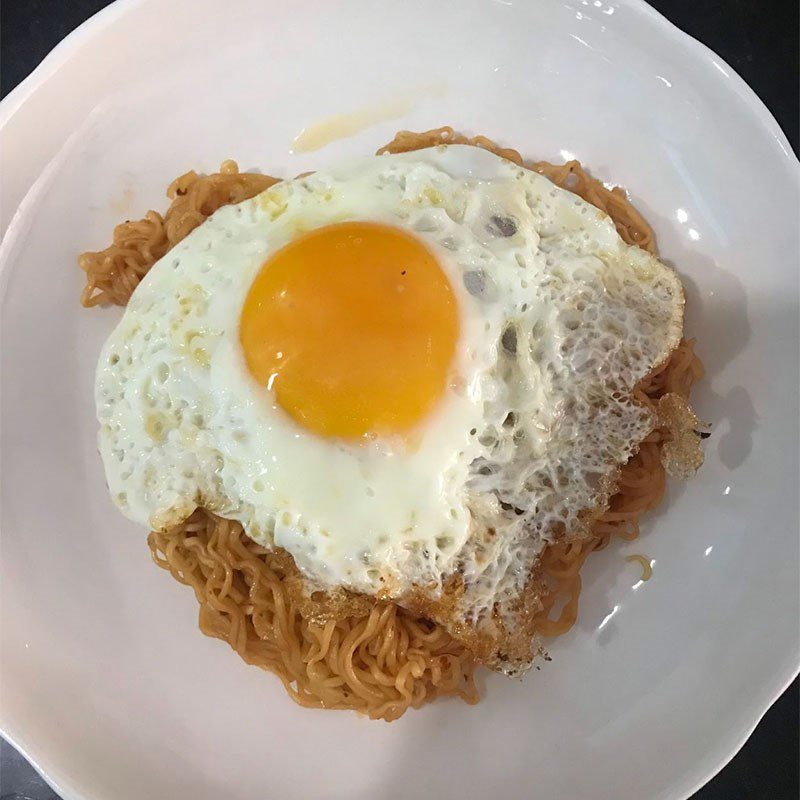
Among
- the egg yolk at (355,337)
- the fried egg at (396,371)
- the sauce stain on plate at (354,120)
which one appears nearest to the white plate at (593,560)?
the sauce stain on plate at (354,120)

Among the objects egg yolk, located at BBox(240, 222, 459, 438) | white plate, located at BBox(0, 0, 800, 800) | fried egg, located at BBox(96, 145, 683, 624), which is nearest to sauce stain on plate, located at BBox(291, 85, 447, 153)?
white plate, located at BBox(0, 0, 800, 800)

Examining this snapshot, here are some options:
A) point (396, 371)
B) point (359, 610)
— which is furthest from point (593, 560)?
point (396, 371)

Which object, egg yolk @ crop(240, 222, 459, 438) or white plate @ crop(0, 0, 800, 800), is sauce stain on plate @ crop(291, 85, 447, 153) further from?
egg yolk @ crop(240, 222, 459, 438)

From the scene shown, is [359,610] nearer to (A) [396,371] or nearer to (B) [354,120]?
(A) [396,371]

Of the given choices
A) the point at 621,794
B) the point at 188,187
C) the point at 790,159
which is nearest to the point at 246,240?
the point at 188,187

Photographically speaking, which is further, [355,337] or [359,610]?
[359,610]

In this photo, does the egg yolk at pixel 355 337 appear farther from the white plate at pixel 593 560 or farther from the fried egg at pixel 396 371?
the white plate at pixel 593 560

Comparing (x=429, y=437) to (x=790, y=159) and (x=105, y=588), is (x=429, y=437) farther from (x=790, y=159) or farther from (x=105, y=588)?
(x=790, y=159)
